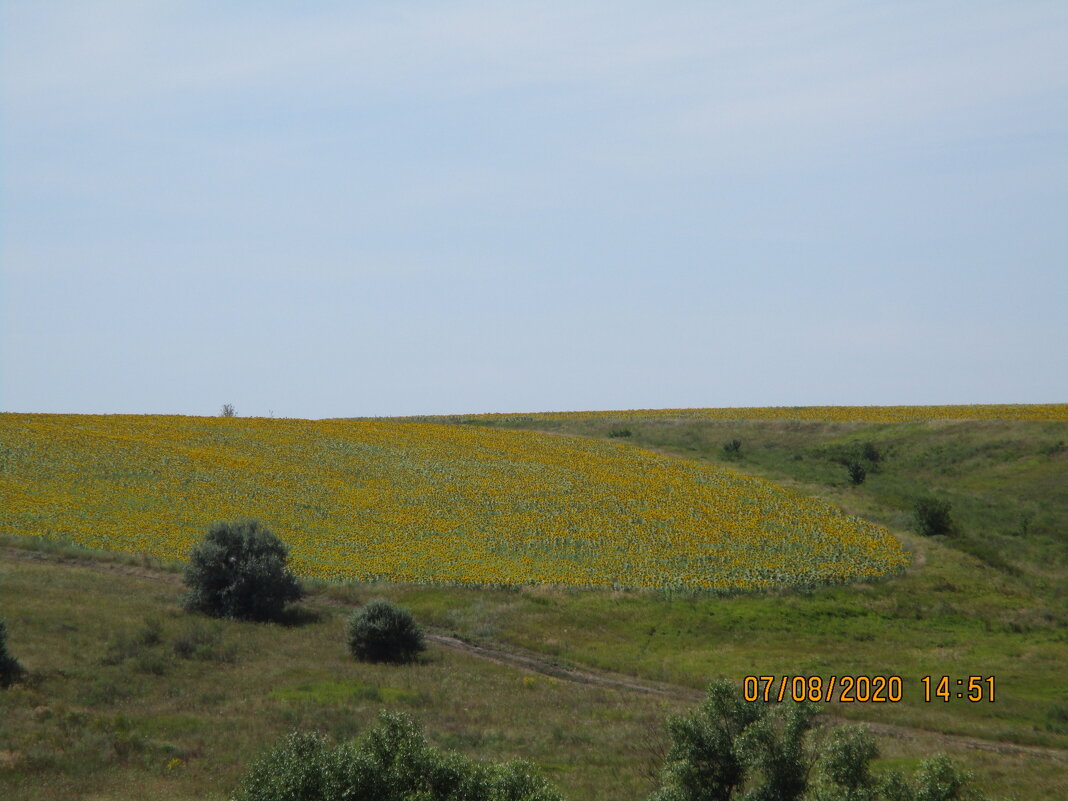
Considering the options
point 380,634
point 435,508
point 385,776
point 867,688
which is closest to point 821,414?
point 435,508

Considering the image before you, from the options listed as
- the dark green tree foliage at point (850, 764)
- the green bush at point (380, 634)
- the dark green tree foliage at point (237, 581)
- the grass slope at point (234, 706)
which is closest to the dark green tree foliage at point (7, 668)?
the grass slope at point (234, 706)

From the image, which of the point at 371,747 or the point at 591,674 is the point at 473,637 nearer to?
the point at 591,674

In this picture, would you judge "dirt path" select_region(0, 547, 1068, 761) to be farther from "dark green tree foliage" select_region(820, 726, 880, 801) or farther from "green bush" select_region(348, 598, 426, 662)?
"green bush" select_region(348, 598, 426, 662)

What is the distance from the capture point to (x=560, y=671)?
112 ft

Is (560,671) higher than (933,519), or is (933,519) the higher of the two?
(933,519)

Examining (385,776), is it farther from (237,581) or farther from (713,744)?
(237,581)

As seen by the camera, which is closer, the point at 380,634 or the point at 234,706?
the point at 234,706

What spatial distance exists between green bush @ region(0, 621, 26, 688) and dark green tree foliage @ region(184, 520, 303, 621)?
363 inches

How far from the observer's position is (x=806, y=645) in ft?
119

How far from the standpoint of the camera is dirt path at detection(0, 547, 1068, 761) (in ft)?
88.3

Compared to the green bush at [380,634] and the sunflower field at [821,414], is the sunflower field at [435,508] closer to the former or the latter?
the green bush at [380,634]

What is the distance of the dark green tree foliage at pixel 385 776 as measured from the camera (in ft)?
55.1

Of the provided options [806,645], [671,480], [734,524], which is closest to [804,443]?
[671,480]

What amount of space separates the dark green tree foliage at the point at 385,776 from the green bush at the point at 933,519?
128ft
